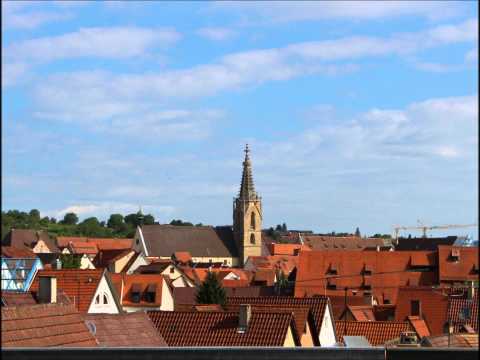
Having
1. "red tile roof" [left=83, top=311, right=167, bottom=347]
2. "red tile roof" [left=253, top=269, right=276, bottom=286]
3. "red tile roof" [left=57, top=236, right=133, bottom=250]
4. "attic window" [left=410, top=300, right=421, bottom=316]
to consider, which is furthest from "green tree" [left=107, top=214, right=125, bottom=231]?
"red tile roof" [left=83, top=311, right=167, bottom=347]

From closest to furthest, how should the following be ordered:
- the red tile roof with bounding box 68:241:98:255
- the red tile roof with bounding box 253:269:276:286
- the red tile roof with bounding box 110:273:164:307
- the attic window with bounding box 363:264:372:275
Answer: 1. the red tile roof with bounding box 110:273:164:307
2. the attic window with bounding box 363:264:372:275
3. the red tile roof with bounding box 253:269:276:286
4. the red tile roof with bounding box 68:241:98:255

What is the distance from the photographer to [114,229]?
188 meters

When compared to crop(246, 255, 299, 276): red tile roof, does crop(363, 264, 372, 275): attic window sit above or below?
below

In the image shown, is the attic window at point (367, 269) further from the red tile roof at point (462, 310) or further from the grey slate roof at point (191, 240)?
the grey slate roof at point (191, 240)

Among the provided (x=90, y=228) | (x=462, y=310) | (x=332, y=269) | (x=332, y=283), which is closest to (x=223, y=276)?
(x=332, y=269)

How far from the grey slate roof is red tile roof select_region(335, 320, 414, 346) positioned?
311 feet

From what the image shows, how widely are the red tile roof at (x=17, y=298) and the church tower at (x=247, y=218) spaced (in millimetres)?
116214

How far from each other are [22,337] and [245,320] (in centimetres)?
980

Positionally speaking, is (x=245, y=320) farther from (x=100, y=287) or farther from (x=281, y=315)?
(x=100, y=287)

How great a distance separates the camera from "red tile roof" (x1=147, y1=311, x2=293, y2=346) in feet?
74.1

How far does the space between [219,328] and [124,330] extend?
4.53 m

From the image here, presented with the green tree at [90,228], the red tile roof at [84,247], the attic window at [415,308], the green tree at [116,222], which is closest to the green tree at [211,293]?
the attic window at [415,308]

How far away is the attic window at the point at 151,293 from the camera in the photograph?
5472 cm

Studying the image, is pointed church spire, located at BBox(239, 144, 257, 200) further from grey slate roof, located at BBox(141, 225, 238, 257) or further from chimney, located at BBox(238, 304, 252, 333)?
chimney, located at BBox(238, 304, 252, 333)
